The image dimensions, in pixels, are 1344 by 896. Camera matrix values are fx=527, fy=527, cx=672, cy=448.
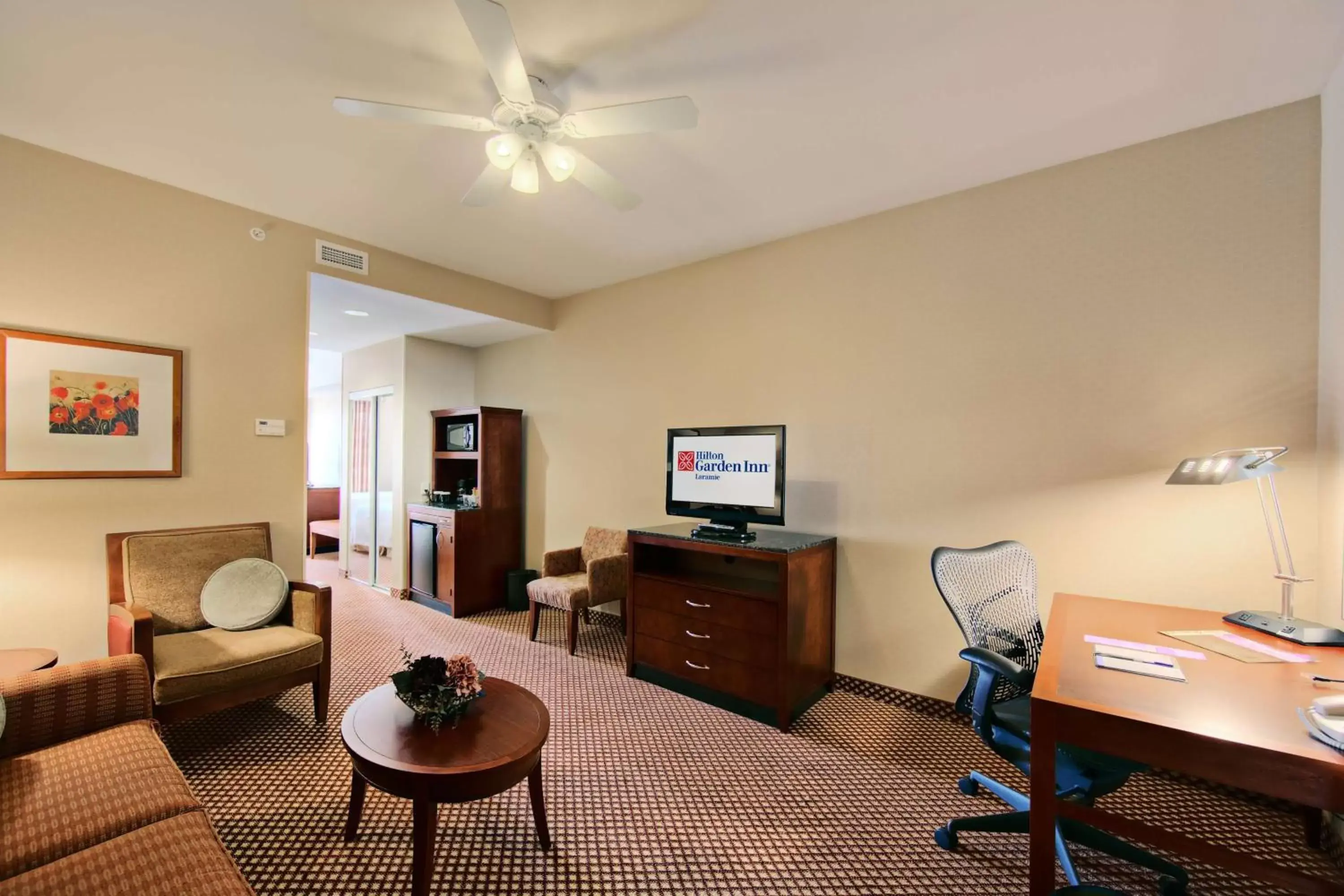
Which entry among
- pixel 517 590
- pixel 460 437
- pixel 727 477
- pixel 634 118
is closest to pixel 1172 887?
pixel 727 477

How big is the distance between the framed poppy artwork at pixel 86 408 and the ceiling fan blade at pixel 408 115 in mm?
1955

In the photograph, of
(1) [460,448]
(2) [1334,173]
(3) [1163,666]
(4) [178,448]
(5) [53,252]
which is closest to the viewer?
(3) [1163,666]

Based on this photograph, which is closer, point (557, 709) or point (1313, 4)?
point (1313, 4)

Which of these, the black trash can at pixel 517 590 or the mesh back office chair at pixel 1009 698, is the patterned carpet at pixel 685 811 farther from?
the black trash can at pixel 517 590

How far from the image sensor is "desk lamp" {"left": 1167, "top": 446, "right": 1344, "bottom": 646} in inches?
65.2

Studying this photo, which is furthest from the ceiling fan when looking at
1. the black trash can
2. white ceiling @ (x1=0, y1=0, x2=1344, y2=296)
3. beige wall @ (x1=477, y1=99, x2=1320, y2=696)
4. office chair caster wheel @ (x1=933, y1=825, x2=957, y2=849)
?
the black trash can

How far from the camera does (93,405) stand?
2596 mm

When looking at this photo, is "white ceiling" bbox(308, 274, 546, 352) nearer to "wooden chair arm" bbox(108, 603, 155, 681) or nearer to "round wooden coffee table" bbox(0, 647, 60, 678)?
"wooden chair arm" bbox(108, 603, 155, 681)

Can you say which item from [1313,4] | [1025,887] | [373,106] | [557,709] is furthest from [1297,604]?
[373,106]

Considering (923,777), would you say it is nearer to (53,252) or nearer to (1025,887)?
(1025,887)

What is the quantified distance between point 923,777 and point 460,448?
4264 mm

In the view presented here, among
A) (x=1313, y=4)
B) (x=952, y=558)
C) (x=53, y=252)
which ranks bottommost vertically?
(x=952, y=558)

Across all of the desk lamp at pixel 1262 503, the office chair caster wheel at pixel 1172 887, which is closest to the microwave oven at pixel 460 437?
the desk lamp at pixel 1262 503

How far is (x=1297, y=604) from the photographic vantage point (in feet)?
6.88
